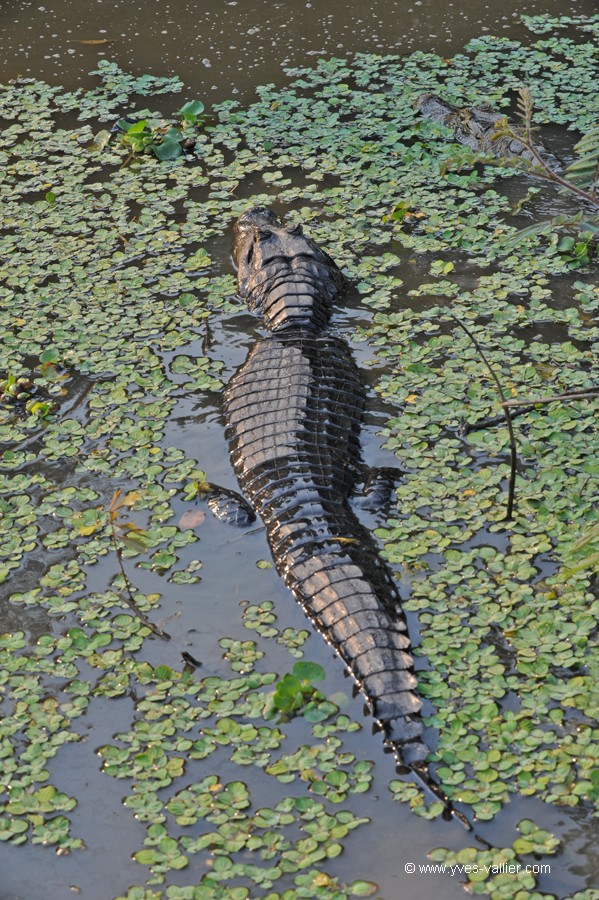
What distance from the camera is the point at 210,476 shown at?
4410mm

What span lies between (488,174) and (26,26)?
4772mm

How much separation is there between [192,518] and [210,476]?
0.29m

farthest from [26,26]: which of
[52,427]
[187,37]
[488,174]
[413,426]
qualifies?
[413,426]

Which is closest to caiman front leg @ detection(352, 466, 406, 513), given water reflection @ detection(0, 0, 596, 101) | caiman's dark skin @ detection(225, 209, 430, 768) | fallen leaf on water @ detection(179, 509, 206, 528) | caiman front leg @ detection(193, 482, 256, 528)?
caiman's dark skin @ detection(225, 209, 430, 768)

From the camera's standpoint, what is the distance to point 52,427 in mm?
4707

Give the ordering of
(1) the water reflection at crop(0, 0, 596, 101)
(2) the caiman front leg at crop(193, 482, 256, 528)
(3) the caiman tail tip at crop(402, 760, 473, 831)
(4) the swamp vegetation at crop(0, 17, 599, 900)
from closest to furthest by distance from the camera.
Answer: (3) the caiman tail tip at crop(402, 760, 473, 831) < (4) the swamp vegetation at crop(0, 17, 599, 900) < (2) the caiman front leg at crop(193, 482, 256, 528) < (1) the water reflection at crop(0, 0, 596, 101)

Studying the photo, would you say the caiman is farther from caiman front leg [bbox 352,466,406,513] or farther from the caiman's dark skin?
caiman front leg [bbox 352,466,406,513]

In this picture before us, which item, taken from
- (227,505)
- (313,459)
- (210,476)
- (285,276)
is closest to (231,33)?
(285,276)

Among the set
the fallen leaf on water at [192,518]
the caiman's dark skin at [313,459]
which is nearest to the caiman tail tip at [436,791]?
the caiman's dark skin at [313,459]

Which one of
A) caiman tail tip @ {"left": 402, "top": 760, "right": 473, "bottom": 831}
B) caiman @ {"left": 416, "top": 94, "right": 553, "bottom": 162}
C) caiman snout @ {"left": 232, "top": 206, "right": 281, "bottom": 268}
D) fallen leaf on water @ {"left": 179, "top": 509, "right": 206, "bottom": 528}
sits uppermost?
caiman @ {"left": 416, "top": 94, "right": 553, "bottom": 162}

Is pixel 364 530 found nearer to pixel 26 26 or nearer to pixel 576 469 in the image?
pixel 576 469

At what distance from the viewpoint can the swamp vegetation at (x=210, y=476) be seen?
3.08 m

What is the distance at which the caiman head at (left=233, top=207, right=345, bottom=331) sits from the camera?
5.33 m

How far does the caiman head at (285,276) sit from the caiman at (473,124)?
1578 millimetres
